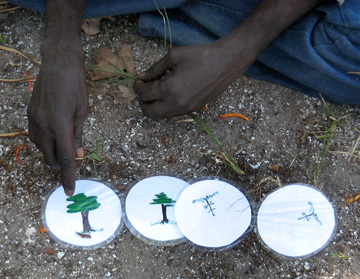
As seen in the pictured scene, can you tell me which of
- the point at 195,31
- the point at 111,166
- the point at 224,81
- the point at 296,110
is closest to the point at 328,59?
the point at 296,110

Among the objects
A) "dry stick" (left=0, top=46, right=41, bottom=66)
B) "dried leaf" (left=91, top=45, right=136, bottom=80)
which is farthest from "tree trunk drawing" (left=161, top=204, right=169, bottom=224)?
"dry stick" (left=0, top=46, right=41, bottom=66)

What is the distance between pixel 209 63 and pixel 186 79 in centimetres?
10

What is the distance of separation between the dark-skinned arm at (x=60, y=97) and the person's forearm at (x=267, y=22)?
0.57 metres

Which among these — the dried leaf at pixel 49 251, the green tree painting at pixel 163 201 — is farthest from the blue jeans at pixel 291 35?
the dried leaf at pixel 49 251

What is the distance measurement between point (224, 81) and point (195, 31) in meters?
0.35

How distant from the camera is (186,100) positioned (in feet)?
4.95

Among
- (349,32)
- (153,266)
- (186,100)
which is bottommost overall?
(153,266)

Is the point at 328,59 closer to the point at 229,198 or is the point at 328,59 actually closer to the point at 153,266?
the point at 229,198

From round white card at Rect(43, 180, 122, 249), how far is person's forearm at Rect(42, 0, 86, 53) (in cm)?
52

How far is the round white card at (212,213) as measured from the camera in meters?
1.58

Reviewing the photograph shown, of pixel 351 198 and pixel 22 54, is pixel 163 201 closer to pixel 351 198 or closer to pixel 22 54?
pixel 351 198

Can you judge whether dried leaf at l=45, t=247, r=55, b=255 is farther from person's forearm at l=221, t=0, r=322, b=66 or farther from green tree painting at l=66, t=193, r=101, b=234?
person's forearm at l=221, t=0, r=322, b=66

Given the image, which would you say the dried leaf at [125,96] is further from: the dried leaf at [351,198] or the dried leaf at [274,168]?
the dried leaf at [351,198]

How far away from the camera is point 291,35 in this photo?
1663 millimetres
